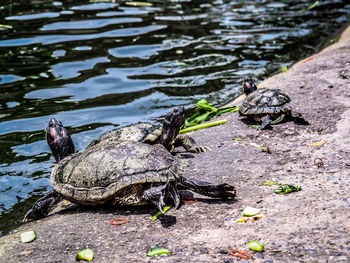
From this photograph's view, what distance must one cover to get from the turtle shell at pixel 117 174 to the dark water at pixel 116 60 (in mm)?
1150

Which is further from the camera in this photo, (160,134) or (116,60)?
(116,60)

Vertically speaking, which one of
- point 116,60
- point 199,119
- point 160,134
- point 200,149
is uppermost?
point 116,60

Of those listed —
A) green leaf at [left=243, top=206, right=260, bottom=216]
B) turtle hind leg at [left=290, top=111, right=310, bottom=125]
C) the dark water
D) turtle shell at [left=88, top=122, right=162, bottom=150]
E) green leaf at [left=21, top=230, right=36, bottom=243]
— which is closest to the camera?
green leaf at [left=243, top=206, right=260, bottom=216]

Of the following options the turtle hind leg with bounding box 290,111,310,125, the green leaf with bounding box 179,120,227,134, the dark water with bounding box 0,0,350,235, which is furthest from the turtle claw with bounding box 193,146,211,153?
the dark water with bounding box 0,0,350,235

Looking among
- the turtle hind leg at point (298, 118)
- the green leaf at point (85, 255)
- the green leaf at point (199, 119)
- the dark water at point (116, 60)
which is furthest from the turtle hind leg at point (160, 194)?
the green leaf at point (199, 119)

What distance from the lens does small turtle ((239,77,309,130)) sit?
6051 millimetres

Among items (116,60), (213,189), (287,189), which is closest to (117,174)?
(213,189)

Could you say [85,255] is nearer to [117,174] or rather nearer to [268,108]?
[117,174]

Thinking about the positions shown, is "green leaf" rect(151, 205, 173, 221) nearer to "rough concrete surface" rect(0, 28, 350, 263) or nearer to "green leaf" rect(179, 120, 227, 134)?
"rough concrete surface" rect(0, 28, 350, 263)

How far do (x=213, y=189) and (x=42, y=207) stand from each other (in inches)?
76.4

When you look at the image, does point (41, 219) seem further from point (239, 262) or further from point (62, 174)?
point (239, 262)

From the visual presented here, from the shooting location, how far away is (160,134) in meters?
5.54

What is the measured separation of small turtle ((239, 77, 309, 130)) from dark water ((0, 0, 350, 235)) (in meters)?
1.88

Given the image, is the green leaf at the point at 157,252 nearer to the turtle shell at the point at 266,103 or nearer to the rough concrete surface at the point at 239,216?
the rough concrete surface at the point at 239,216
